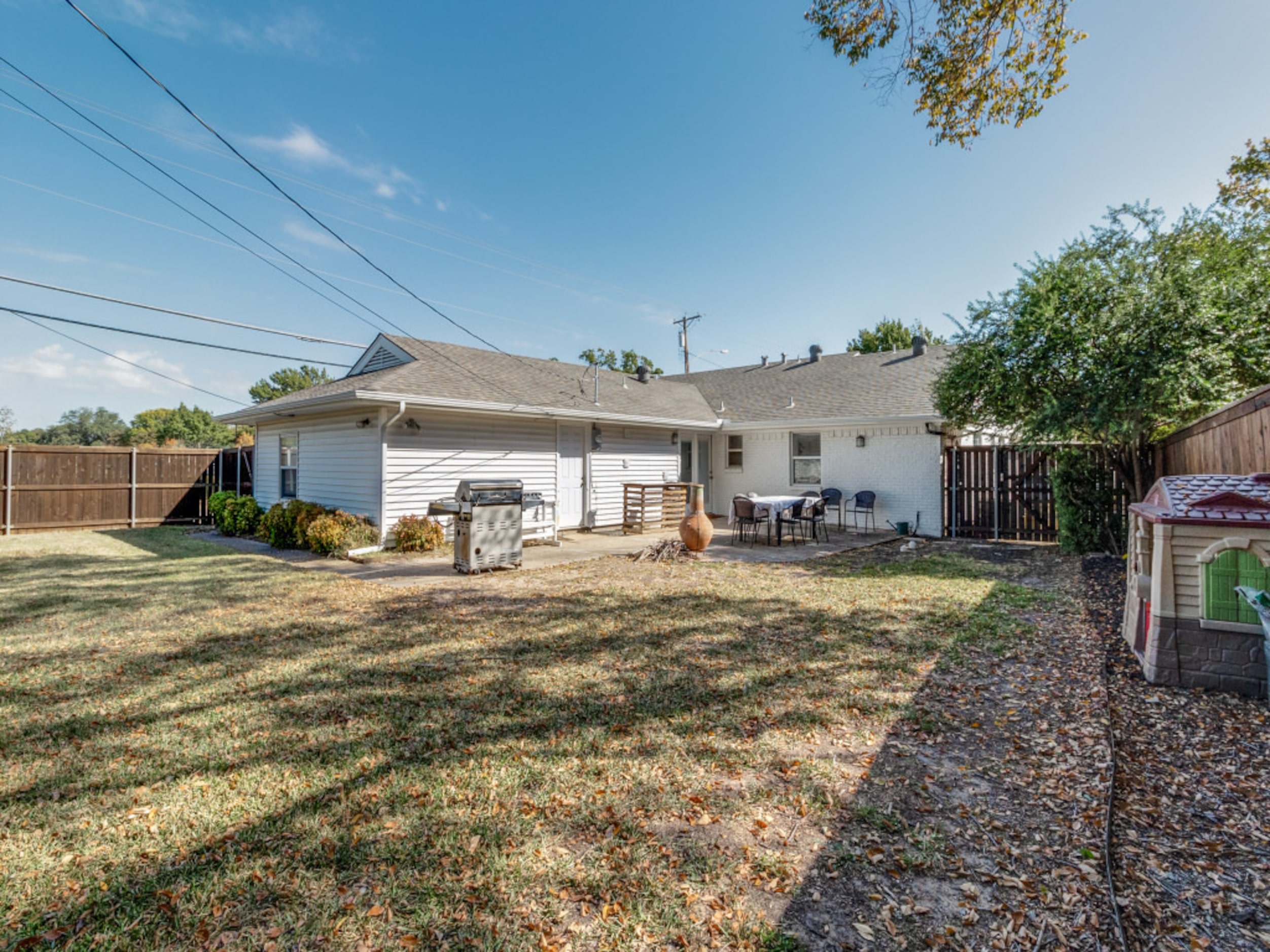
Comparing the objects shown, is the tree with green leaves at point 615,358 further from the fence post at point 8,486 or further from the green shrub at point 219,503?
the fence post at point 8,486

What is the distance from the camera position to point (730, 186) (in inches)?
513

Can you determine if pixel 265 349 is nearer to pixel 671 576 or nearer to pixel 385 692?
pixel 671 576

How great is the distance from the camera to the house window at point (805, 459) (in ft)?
47.6

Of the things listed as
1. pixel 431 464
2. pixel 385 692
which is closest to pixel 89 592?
pixel 431 464

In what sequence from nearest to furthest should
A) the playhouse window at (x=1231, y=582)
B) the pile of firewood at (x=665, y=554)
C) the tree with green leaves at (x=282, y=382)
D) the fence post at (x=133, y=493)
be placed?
the playhouse window at (x=1231, y=582), the pile of firewood at (x=665, y=554), the fence post at (x=133, y=493), the tree with green leaves at (x=282, y=382)

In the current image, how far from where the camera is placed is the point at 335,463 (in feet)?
37.1

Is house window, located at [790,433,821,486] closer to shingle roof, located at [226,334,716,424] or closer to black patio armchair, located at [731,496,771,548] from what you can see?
shingle roof, located at [226,334,716,424]

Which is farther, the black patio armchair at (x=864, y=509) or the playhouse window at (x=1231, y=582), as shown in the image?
the black patio armchair at (x=864, y=509)

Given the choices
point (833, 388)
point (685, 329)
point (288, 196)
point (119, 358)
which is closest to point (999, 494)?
point (833, 388)

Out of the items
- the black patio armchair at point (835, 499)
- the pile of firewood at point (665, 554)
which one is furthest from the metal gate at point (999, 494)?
the pile of firewood at point (665, 554)

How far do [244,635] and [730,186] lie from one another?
12762 millimetres

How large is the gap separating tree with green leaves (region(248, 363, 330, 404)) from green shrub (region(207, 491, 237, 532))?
44.3 metres

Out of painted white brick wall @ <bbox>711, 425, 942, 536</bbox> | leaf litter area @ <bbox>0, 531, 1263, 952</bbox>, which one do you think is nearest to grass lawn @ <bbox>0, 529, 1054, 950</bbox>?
leaf litter area @ <bbox>0, 531, 1263, 952</bbox>

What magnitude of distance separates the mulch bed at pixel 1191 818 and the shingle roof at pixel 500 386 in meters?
9.79
